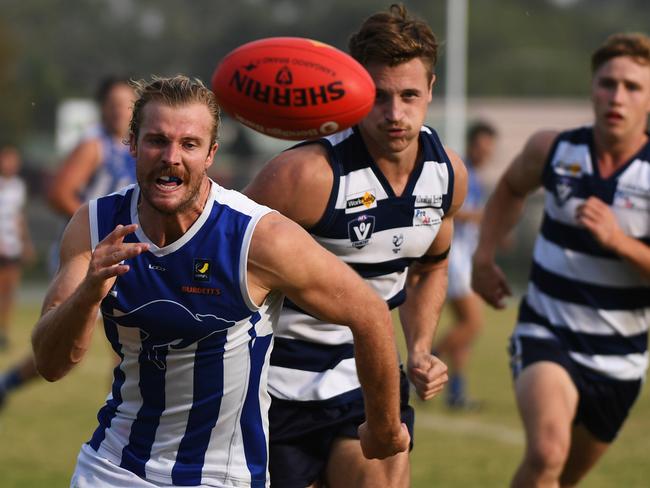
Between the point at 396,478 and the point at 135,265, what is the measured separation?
4.45 ft

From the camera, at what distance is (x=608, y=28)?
5303 centimetres

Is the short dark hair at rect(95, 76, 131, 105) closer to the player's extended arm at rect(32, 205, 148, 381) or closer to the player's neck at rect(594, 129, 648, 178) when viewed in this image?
the player's neck at rect(594, 129, 648, 178)

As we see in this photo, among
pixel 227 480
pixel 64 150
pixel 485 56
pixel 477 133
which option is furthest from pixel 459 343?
pixel 485 56

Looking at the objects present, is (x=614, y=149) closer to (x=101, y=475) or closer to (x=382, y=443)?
(x=382, y=443)

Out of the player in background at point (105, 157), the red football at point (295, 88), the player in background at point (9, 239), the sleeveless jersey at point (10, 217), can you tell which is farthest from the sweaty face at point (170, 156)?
the sleeveless jersey at point (10, 217)

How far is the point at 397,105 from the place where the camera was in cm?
454

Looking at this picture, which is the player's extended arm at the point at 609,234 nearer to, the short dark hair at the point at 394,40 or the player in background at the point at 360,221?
the player in background at the point at 360,221

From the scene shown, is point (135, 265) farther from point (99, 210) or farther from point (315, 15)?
point (315, 15)

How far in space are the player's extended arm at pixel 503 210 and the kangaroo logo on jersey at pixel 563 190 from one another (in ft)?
0.49

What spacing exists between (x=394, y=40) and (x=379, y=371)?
1301 millimetres

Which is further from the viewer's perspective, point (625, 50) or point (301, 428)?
point (625, 50)

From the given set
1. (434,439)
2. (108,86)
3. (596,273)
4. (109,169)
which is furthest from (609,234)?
(108,86)

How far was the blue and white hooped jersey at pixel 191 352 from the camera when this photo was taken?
3816mm

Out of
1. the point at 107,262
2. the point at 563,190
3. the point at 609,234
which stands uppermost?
the point at 107,262
